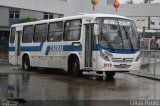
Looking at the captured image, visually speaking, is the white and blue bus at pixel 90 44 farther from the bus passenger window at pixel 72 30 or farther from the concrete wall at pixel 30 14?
the concrete wall at pixel 30 14

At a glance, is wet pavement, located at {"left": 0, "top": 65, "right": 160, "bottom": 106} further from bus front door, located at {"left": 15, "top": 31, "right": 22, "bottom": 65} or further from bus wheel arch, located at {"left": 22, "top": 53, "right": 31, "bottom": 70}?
bus front door, located at {"left": 15, "top": 31, "right": 22, "bottom": 65}

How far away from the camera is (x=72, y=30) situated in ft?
70.2

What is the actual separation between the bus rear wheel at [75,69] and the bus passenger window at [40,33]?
3231 mm

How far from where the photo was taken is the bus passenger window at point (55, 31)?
73.7 ft

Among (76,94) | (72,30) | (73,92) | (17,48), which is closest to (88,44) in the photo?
(72,30)

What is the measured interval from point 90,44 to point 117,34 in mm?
1294

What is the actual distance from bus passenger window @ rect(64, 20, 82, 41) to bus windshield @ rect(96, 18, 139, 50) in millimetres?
1547

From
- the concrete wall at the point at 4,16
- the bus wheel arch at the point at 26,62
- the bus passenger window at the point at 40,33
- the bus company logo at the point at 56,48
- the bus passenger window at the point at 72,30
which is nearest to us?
the bus passenger window at the point at 72,30

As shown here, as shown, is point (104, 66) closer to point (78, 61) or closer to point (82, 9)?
point (78, 61)

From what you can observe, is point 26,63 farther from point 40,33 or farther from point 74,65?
point 74,65

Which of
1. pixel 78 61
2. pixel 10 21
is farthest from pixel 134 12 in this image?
pixel 78 61

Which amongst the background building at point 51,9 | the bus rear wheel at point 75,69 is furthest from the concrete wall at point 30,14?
the bus rear wheel at point 75,69

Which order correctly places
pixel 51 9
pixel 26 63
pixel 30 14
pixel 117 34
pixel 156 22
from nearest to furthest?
pixel 117 34
pixel 26 63
pixel 30 14
pixel 51 9
pixel 156 22

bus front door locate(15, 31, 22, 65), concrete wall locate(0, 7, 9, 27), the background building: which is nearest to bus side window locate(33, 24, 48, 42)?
bus front door locate(15, 31, 22, 65)
